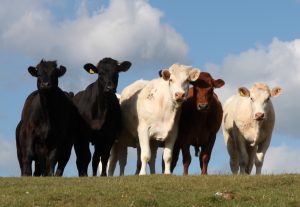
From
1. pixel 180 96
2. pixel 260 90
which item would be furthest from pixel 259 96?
pixel 180 96

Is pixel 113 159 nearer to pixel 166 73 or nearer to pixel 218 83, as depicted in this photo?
pixel 166 73

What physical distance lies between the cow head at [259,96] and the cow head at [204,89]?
100 cm

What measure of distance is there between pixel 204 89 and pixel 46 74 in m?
4.34

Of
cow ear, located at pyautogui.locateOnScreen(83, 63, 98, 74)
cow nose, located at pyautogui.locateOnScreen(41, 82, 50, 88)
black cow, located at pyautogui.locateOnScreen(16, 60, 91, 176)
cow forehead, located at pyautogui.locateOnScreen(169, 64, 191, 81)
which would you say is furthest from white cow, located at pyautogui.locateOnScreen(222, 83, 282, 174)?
cow nose, located at pyautogui.locateOnScreen(41, 82, 50, 88)

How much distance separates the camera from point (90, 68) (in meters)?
22.0

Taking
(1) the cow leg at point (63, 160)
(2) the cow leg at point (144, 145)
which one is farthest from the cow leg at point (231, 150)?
(1) the cow leg at point (63, 160)

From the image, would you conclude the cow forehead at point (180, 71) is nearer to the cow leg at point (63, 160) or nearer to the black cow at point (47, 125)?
the black cow at point (47, 125)

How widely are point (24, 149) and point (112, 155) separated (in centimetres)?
422

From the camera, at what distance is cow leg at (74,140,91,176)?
2145cm

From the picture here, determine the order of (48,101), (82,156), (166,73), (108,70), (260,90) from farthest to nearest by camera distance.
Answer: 1. (260,90)
2. (82,156)
3. (108,70)
4. (166,73)
5. (48,101)

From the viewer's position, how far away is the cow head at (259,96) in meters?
21.0

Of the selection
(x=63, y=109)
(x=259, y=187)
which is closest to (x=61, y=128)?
(x=63, y=109)

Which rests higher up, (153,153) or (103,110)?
(103,110)

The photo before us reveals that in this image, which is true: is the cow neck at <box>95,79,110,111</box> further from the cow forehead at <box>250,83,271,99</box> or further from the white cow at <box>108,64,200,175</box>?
the cow forehead at <box>250,83,271,99</box>
